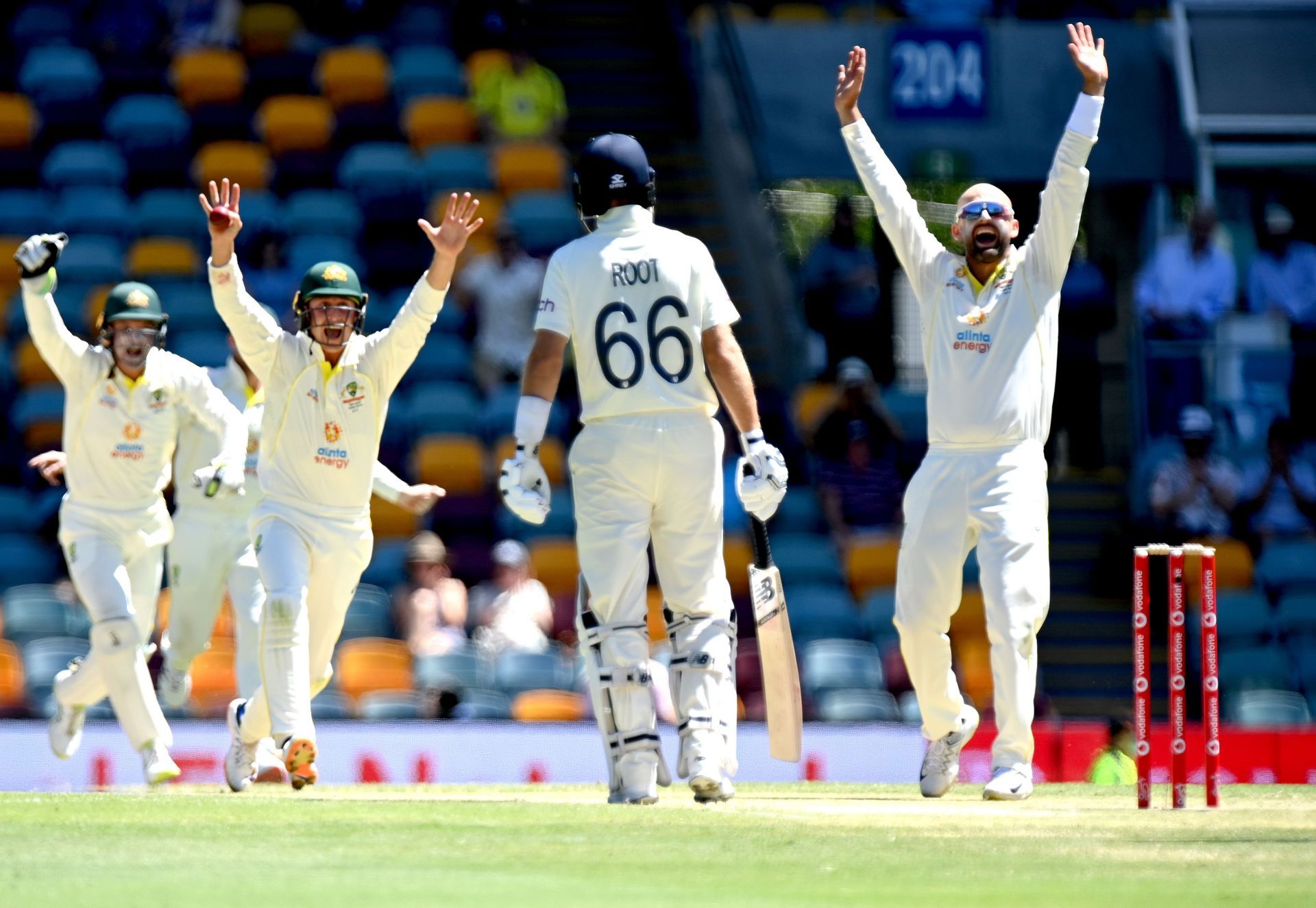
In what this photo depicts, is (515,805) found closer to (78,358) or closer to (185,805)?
(185,805)

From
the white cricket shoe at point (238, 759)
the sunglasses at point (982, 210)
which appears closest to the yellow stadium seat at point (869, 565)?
the white cricket shoe at point (238, 759)

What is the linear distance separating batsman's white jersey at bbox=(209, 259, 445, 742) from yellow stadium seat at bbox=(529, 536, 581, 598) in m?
5.42

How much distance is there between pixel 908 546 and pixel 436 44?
38.7 feet

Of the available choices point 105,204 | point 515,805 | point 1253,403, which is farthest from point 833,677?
point 105,204

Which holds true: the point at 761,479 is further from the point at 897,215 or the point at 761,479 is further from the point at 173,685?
the point at 173,685

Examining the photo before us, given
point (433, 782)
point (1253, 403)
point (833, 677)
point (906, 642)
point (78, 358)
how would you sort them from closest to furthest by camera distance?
1. point (906, 642)
2. point (78, 358)
3. point (433, 782)
4. point (833, 677)
5. point (1253, 403)

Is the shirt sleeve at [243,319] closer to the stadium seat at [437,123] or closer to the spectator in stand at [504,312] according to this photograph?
the spectator in stand at [504,312]

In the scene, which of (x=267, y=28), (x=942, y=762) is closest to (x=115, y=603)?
(x=942, y=762)

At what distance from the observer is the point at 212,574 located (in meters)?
12.0

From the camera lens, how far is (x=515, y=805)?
927 cm

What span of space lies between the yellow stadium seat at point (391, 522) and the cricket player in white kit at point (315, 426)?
5857mm

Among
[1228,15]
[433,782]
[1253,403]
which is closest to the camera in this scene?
[433,782]

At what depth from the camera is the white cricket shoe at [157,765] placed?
438 inches

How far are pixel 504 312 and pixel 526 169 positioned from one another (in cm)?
221
